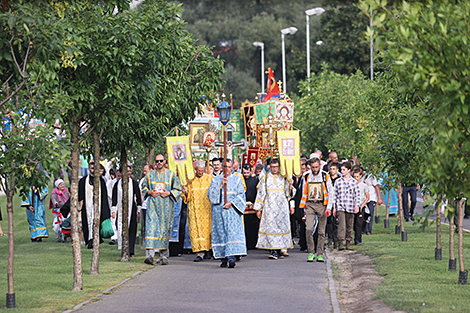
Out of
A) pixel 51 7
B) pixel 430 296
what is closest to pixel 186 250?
pixel 430 296

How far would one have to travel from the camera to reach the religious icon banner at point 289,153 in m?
16.6

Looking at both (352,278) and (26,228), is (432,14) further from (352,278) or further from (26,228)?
(26,228)

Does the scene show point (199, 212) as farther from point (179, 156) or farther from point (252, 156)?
point (252, 156)

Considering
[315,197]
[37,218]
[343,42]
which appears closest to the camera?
[315,197]

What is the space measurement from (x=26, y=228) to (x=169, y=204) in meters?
12.3

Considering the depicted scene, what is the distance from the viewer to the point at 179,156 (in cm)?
1678

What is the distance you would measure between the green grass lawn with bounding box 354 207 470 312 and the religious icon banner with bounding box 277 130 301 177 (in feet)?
7.48

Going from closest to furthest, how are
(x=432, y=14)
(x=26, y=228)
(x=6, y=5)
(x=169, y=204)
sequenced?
(x=432, y=14) → (x=6, y=5) → (x=169, y=204) → (x=26, y=228)

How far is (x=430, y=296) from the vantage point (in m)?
9.90

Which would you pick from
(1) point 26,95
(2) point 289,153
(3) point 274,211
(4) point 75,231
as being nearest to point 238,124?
(2) point 289,153

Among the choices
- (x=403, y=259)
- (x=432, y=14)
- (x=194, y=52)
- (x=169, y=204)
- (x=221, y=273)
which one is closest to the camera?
(x=432, y=14)

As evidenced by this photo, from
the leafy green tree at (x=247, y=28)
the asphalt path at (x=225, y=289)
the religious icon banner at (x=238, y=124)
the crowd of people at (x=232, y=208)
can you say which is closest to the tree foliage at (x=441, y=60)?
the asphalt path at (x=225, y=289)

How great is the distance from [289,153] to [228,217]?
293 centimetres

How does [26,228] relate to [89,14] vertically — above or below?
below
